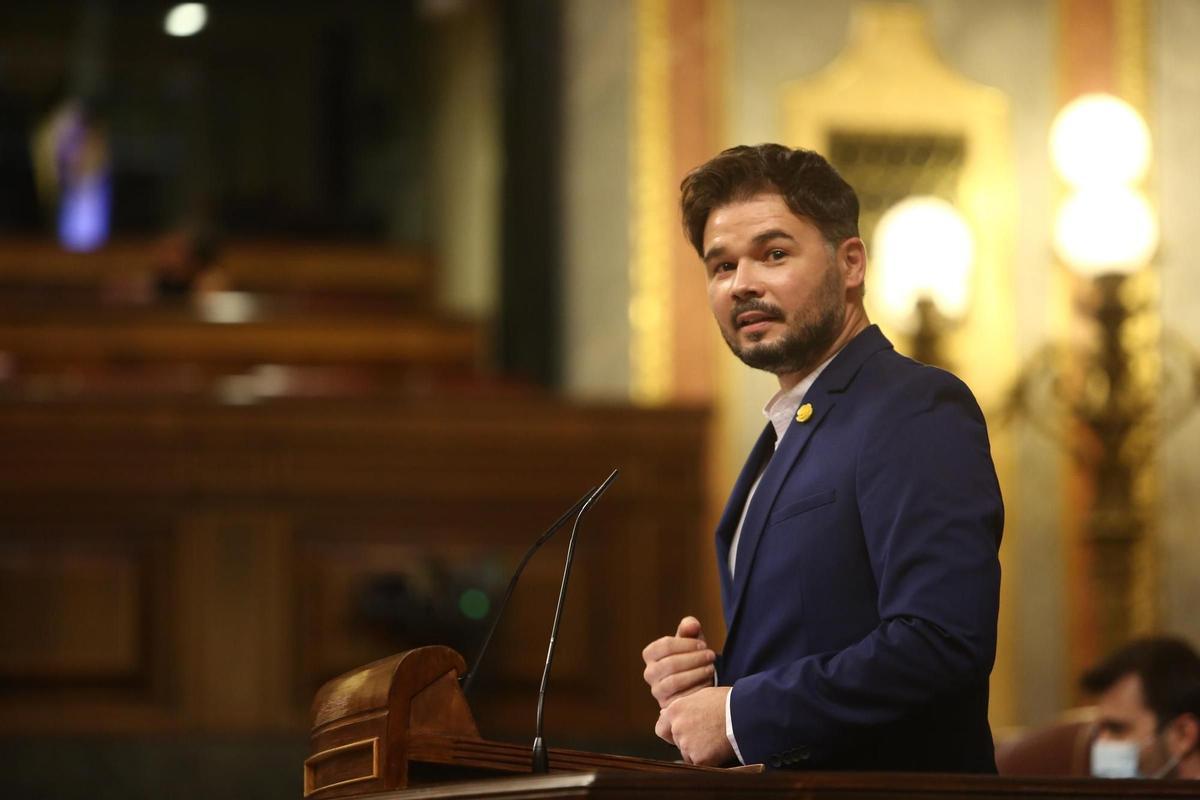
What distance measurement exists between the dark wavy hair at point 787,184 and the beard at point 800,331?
6 cm

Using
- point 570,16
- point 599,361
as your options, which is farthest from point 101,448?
point 570,16

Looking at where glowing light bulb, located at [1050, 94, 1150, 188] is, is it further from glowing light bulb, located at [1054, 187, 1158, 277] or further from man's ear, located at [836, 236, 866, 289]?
man's ear, located at [836, 236, 866, 289]

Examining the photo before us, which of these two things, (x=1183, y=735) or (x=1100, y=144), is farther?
(x=1100, y=144)

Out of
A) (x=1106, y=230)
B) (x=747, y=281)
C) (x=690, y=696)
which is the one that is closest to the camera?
(x=690, y=696)

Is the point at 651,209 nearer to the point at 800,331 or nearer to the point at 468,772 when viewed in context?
the point at 800,331

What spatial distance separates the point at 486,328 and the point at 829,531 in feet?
17.4

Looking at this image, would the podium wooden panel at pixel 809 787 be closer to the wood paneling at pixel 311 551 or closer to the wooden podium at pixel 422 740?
the wooden podium at pixel 422 740

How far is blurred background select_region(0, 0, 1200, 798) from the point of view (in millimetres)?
4711

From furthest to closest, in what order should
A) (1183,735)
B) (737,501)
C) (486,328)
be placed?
(486,328), (1183,735), (737,501)

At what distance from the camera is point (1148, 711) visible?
3.21 metres

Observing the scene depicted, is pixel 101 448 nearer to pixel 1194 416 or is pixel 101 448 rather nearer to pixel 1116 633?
pixel 1116 633

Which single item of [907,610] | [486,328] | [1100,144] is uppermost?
[1100,144]

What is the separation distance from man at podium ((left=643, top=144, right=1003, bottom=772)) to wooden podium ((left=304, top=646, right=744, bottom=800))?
99 mm

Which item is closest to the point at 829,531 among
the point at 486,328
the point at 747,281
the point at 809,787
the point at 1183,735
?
the point at 747,281
